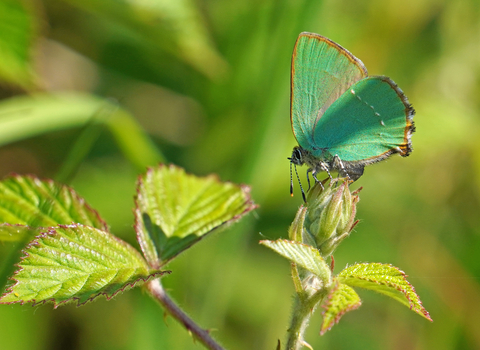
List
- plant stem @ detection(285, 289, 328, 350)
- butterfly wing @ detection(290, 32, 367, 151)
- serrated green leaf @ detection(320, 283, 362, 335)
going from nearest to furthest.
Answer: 1. serrated green leaf @ detection(320, 283, 362, 335)
2. plant stem @ detection(285, 289, 328, 350)
3. butterfly wing @ detection(290, 32, 367, 151)

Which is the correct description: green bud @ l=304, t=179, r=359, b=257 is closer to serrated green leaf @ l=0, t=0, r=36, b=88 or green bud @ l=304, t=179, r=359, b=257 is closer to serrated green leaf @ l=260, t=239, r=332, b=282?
serrated green leaf @ l=260, t=239, r=332, b=282

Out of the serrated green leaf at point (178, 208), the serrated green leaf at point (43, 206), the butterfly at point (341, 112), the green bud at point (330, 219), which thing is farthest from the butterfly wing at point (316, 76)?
the serrated green leaf at point (43, 206)

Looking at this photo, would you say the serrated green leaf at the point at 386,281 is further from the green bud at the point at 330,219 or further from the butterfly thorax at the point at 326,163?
the butterfly thorax at the point at 326,163

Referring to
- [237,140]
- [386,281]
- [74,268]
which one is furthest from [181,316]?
[237,140]

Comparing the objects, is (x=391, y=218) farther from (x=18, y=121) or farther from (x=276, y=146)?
(x=18, y=121)

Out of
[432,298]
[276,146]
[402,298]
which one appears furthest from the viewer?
[432,298]

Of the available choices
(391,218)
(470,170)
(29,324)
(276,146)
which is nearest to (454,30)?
(470,170)

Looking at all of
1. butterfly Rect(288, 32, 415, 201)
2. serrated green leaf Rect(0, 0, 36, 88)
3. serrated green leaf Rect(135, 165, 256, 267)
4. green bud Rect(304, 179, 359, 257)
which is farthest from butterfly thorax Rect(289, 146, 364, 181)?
serrated green leaf Rect(0, 0, 36, 88)
